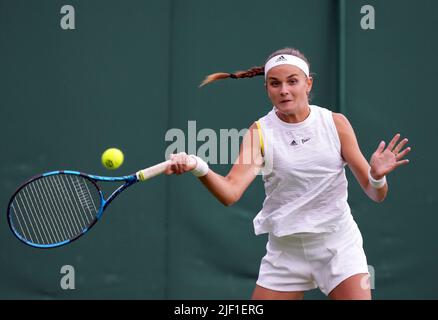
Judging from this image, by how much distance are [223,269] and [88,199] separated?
148 centimetres

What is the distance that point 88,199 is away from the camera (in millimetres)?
4312

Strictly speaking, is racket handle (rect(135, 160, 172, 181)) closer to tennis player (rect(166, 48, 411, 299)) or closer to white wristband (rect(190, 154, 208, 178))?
white wristband (rect(190, 154, 208, 178))

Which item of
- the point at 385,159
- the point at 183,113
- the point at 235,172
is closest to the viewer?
the point at 385,159

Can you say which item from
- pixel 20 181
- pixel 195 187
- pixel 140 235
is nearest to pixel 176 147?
pixel 195 187

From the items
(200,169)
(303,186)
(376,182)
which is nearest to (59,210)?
(200,169)

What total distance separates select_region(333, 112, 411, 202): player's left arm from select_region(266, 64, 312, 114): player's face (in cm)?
23

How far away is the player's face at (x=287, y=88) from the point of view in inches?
150

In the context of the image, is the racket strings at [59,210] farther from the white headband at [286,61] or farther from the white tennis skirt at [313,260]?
the white headband at [286,61]

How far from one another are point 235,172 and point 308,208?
1.34ft

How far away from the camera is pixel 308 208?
3848 mm

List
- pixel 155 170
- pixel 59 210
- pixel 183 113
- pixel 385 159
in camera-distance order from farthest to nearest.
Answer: pixel 183 113 < pixel 59 210 < pixel 385 159 < pixel 155 170

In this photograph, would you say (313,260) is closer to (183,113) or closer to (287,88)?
(287,88)

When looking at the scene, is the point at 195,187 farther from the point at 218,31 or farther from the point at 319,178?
the point at 319,178

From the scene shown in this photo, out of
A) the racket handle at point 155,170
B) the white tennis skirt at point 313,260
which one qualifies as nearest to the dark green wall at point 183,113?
the white tennis skirt at point 313,260
